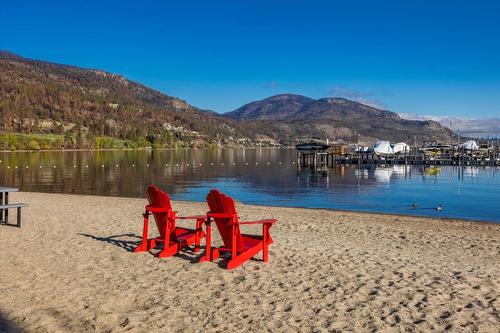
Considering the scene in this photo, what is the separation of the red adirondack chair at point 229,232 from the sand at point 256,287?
0.94 ft

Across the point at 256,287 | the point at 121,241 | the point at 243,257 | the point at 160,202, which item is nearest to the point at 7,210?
the point at 121,241

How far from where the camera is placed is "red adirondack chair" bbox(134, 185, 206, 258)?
34.7ft

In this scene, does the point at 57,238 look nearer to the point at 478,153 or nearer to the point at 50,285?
the point at 50,285

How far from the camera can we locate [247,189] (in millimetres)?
43562

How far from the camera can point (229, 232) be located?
980 cm

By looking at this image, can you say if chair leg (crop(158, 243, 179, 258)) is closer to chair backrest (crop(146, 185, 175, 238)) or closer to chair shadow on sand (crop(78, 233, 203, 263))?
chair shadow on sand (crop(78, 233, 203, 263))

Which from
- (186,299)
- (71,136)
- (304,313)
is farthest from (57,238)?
(71,136)

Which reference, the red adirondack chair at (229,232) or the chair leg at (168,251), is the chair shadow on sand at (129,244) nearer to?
the chair leg at (168,251)

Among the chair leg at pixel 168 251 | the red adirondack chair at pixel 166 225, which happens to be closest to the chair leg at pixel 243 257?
the red adirondack chair at pixel 166 225

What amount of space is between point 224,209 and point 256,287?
1.86 m

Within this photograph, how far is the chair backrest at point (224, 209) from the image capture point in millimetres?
9461

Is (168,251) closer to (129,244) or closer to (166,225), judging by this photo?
(166,225)

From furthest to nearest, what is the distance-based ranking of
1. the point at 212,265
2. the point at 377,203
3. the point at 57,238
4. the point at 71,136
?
the point at 71,136 → the point at 377,203 → the point at 57,238 → the point at 212,265

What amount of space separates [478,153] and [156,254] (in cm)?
12473
